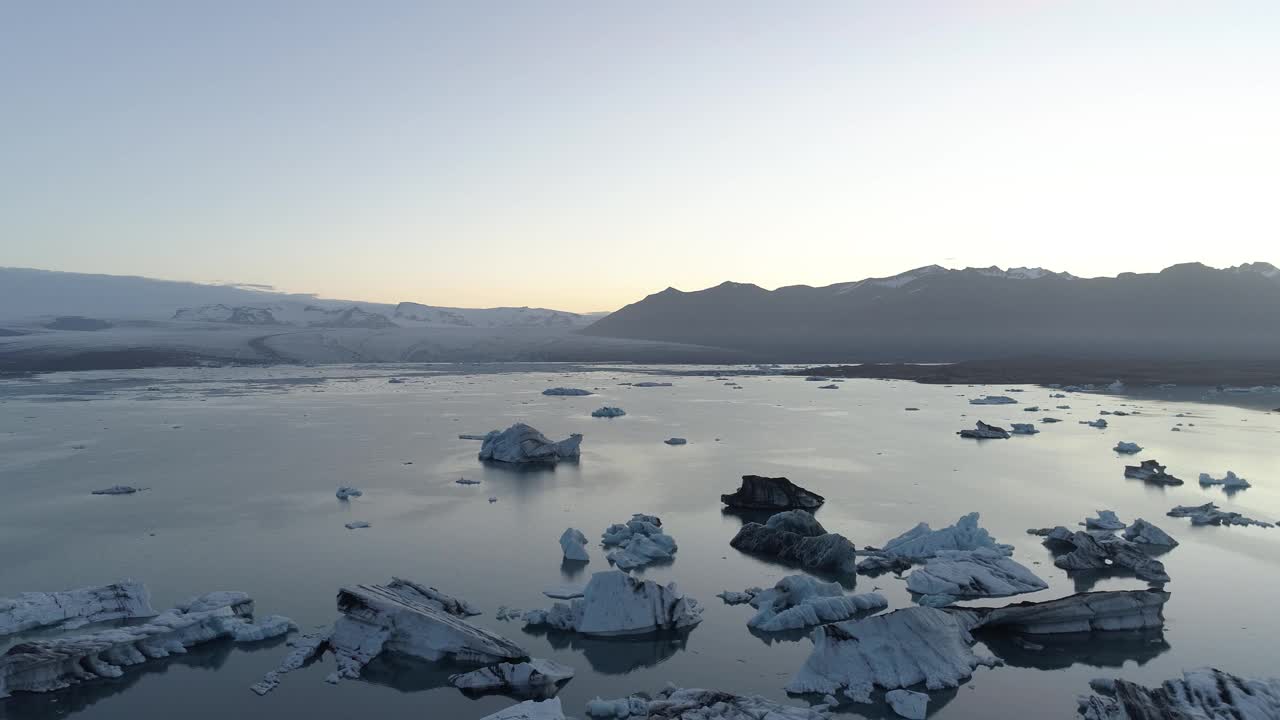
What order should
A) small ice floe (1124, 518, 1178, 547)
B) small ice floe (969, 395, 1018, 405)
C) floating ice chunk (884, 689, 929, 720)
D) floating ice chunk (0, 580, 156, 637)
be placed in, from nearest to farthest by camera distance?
floating ice chunk (884, 689, 929, 720), floating ice chunk (0, 580, 156, 637), small ice floe (1124, 518, 1178, 547), small ice floe (969, 395, 1018, 405)

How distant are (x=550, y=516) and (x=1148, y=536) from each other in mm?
7932

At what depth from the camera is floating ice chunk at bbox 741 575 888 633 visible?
7516 millimetres

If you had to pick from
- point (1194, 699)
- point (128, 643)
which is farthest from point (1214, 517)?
point (128, 643)

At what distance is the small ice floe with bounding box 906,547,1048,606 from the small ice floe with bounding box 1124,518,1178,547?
256cm

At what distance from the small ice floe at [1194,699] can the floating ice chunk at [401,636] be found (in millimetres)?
4258

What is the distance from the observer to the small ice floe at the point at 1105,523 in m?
11.0

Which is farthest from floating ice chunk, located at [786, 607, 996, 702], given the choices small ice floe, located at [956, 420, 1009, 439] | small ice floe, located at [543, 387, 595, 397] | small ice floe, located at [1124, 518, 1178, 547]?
small ice floe, located at [543, 387, 595, 397]

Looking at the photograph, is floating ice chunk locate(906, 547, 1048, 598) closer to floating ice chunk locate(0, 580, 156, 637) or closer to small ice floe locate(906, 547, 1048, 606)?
small ice floe locate(906, 547, 1048, 606)

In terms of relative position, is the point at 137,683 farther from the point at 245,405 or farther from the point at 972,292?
the point at 972,292

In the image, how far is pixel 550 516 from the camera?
1216 centimetres

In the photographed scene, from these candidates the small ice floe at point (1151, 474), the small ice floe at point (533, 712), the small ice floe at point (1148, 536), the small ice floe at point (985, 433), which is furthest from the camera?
the small ice floe at point (985, 433)

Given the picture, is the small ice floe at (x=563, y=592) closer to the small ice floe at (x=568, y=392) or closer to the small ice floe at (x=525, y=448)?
the small ice floe at (x=525, y=448)

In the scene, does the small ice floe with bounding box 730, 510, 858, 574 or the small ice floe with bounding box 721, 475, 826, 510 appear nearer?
the small ice floe with bounding box 730, 510, 858, 574

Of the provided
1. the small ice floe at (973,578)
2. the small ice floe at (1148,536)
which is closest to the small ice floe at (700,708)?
the small ice floe at (973,578)
